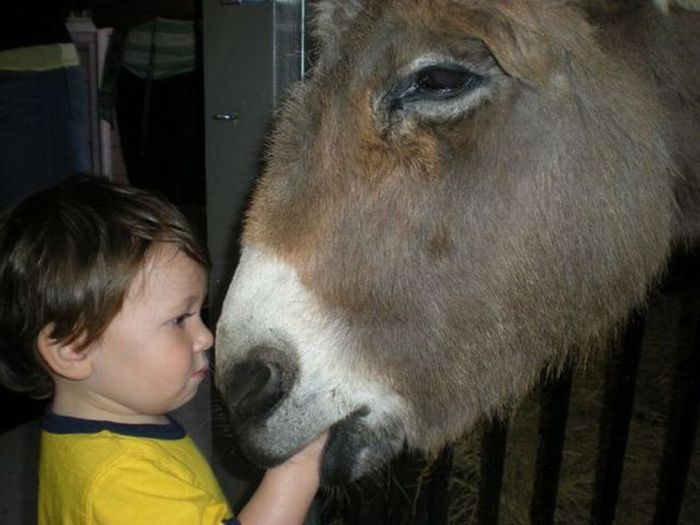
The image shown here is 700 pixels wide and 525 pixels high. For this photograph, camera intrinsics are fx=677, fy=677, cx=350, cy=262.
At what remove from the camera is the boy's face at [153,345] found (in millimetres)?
1398

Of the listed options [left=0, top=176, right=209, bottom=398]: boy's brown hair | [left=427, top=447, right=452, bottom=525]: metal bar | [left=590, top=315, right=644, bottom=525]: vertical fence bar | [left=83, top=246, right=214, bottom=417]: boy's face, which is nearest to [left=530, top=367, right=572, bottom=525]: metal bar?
[left=590, top=315, right=644, bottom=525]: vertical fence bar

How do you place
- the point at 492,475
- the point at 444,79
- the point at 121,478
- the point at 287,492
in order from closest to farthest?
the point at 444,79
the point at 121,478
the point at 287,492
the point at 492,475

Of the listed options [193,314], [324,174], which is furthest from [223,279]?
[324,174]

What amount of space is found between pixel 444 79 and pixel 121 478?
38.2 inches

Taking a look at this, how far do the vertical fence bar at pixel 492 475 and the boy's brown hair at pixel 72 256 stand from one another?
1248mm

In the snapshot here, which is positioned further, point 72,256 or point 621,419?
point 621,419

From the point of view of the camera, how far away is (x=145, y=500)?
1.29 m

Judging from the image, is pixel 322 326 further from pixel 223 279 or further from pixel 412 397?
pixel 223 279

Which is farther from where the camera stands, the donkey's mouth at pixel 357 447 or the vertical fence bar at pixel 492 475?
the vertical fence bar at pixel 492 475

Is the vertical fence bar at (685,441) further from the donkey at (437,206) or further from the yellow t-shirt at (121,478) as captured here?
the yellow t-shirt at (121,478)

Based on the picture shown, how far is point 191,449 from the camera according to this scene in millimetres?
1562

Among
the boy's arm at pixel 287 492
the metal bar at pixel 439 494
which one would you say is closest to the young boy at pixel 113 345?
the boy's arm at pixel 287 492

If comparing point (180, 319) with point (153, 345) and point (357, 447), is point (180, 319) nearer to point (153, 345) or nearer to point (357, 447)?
point (153, 345)

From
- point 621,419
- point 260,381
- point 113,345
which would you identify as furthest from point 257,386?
point 621,419
